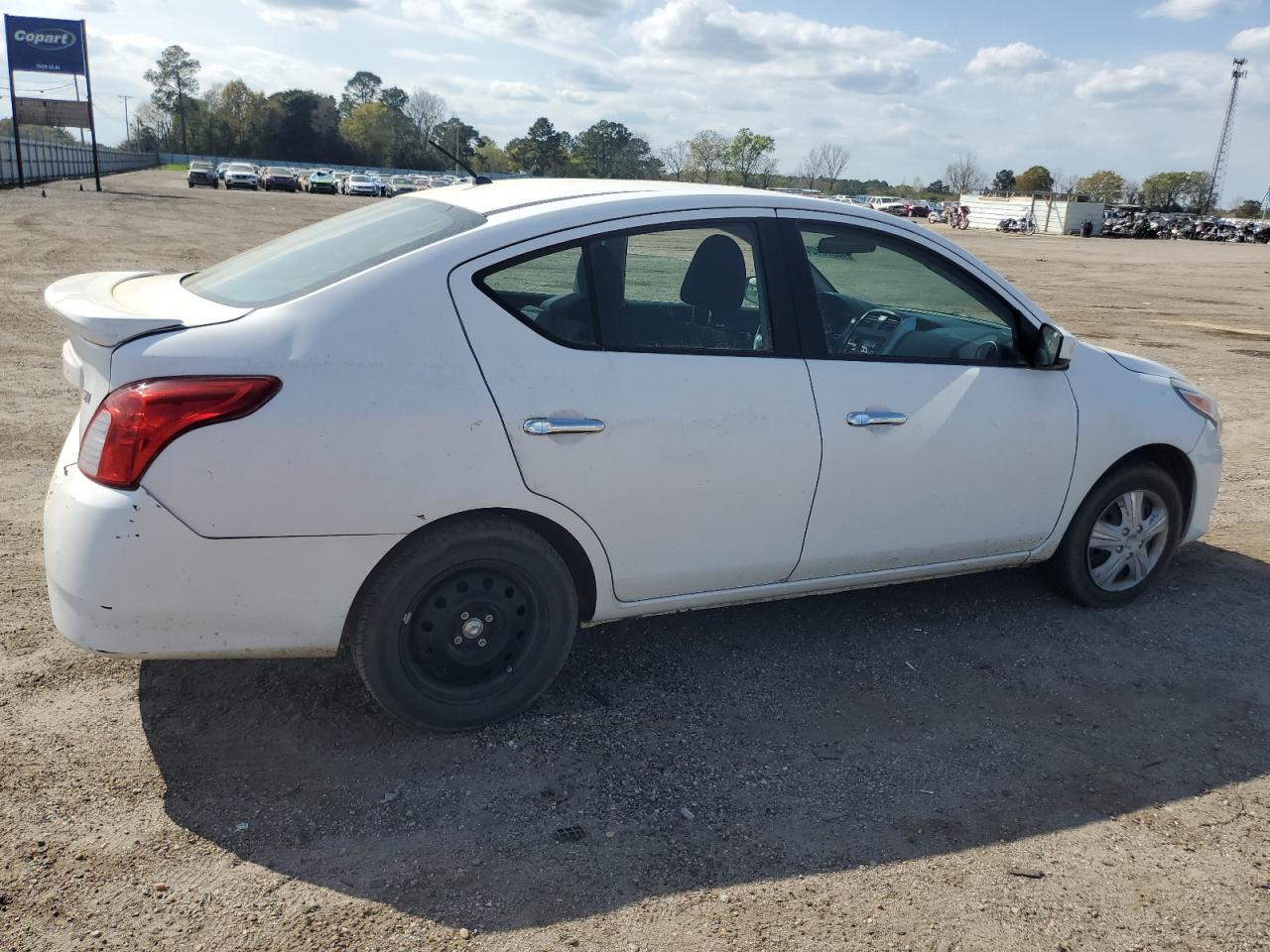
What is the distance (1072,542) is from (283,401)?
3.41m

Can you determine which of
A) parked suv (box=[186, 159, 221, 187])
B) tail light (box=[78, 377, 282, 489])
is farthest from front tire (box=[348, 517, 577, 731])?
parked suv (box=[186, 159, 221, 187])

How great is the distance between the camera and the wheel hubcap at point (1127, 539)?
464 centimetres

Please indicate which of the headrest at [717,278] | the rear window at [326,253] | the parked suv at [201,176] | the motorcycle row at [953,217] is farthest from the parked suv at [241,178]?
the headrest at [717,278]

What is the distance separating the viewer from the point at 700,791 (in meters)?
3.22

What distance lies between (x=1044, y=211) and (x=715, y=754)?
264 ft

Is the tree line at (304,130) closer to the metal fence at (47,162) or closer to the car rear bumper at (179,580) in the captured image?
the metal fence at (47,162)

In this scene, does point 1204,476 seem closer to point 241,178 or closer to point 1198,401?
point 1198,401

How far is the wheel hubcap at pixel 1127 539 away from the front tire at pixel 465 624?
2.60 m

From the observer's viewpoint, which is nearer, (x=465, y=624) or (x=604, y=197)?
(x=465, y=624)

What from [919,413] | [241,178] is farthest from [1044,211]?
[919,413]

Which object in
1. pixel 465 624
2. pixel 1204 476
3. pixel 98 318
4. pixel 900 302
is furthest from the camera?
pixel 1204 476

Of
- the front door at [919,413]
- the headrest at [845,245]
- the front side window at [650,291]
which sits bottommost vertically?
the front door at [919,413]

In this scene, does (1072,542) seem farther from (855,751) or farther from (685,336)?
(685,336)

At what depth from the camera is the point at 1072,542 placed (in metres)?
4.57
